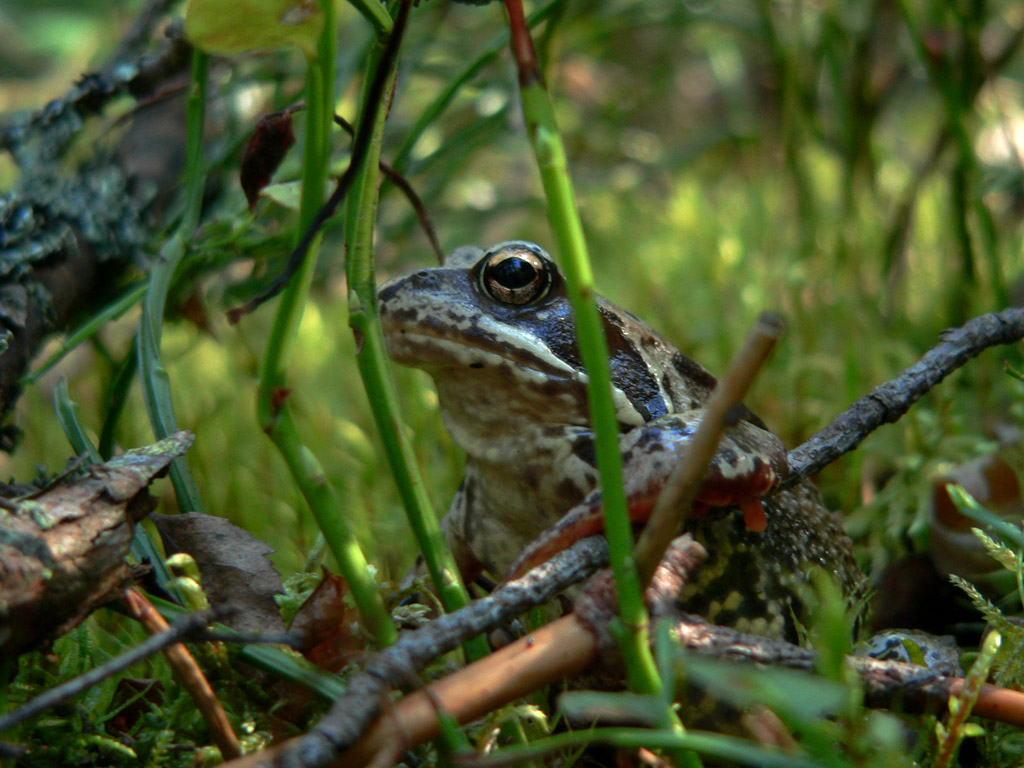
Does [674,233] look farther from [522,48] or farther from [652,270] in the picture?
[522,48]

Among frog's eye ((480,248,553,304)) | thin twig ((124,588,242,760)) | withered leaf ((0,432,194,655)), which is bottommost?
thin twig ((124,588,242,760))

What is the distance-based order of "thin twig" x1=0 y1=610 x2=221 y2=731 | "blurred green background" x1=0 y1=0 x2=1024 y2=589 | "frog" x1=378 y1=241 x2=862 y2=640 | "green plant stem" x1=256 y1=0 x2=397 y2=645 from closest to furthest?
"thin twig" x1=0 y1=610 x2=221 y2=731
"green plant stem" x1=256 y1=0 x2=397 y2=645
"frog" x1=378 y1=241 x2=862 y2=640
"blurred green background" x1=0 y1=0 x2=1024 y2=589

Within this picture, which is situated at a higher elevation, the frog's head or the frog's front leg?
the frog's head

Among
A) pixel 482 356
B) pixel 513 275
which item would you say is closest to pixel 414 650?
pixel 482 356

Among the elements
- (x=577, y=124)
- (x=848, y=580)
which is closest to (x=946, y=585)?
(x=848, y=580)

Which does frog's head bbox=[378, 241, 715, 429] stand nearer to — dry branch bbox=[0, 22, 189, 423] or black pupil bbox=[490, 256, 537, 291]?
black pupil bbox=[490, 256, 537, 291]

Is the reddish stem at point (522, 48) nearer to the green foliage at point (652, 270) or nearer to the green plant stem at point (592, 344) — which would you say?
the green plant stem at point (592, 344)

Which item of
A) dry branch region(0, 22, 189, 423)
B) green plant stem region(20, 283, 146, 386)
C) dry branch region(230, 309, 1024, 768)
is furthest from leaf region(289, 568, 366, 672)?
dry branch region(0, 22, 189, 423)
